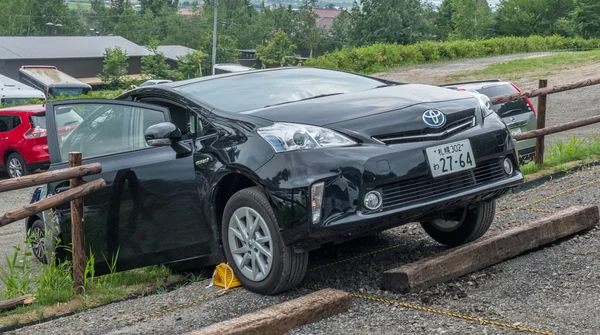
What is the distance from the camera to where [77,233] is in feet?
19.0

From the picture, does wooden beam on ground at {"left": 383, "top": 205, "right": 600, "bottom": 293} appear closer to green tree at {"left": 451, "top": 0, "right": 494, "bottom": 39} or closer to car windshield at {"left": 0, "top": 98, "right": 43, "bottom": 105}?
car windshield at {"left": 0, "top": 98, "right": 43, "bottom": 105}

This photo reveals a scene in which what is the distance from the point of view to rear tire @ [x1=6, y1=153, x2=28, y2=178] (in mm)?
16922

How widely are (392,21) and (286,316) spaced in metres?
72.7

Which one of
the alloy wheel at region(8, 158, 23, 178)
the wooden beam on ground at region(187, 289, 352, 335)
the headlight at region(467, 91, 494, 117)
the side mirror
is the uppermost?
the headlight at region(467, 91, 494, 117)

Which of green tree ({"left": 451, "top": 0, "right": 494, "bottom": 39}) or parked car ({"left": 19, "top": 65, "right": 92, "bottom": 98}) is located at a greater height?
green tree ({"left": 451, "top": 0, "right": 494, "bottom": 39})

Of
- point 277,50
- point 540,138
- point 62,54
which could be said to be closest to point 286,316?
point 540,138

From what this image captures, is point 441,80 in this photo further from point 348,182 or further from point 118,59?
point 118,59

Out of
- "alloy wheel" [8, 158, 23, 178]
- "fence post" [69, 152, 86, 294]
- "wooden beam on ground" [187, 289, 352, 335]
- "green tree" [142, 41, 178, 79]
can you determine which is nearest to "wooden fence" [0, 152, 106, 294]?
"fence post" [69, 152, 86, 294]

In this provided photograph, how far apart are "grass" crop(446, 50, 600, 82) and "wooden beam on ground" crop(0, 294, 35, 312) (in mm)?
24730

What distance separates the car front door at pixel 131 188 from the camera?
5.55m

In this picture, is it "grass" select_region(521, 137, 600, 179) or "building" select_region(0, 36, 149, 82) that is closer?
"grass" select_region(521, 137, 600, 179)

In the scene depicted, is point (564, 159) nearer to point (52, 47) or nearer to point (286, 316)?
point (286, 316)

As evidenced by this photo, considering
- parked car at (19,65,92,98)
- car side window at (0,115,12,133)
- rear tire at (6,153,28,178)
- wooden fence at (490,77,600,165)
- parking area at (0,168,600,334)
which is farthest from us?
parked car at (19,65,92,98)

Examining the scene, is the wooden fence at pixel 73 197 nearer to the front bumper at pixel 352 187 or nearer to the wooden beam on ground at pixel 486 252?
the front bumper at pixel 352 187
